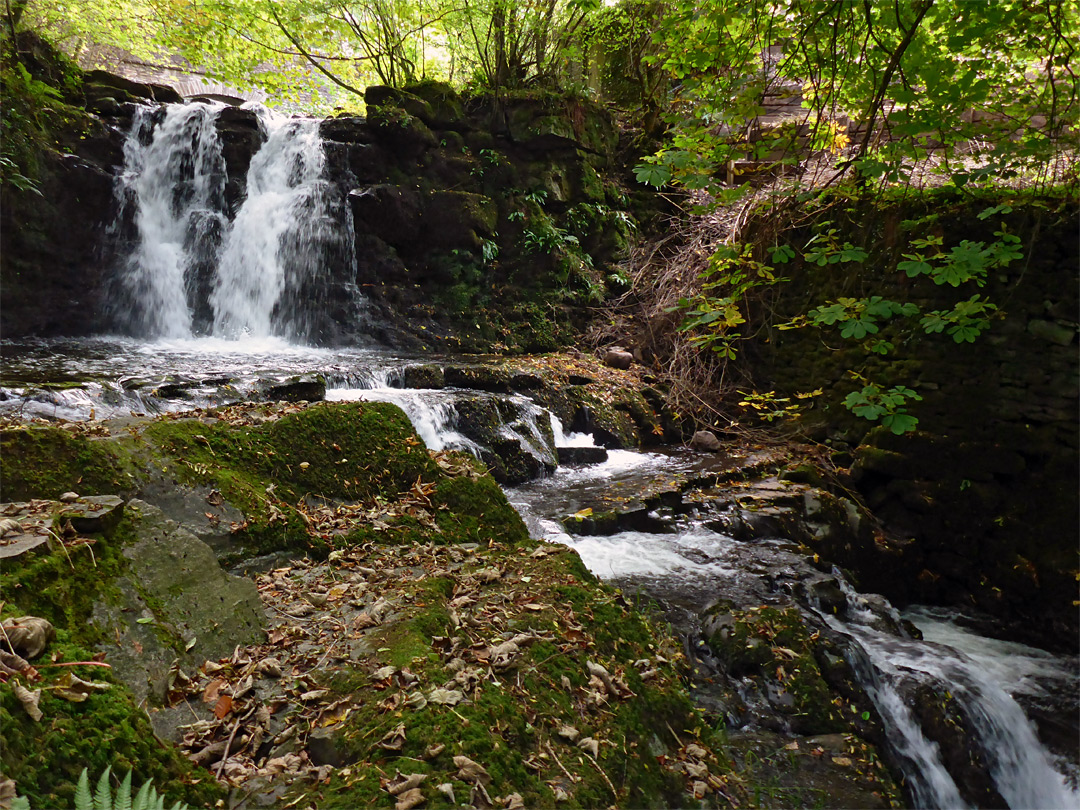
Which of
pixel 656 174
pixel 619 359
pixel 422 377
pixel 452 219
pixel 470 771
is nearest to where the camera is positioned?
pixel 470 771

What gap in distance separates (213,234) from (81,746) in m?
11.5

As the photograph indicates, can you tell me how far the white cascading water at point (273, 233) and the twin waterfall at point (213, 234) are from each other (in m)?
0.02

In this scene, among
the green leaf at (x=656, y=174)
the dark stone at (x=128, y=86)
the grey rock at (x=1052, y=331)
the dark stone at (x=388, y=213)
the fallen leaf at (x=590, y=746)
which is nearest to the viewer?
the fallen leaf at (x=590, y=746)

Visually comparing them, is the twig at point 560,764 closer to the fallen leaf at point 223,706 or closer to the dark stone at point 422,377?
the fallen leaf at point 223,706

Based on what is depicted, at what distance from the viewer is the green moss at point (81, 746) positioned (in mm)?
1271

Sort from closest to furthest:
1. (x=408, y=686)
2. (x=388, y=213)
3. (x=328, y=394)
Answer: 1. (x=408, y=686)
2. (x=328, y=394)
3. (x=388, y=213)

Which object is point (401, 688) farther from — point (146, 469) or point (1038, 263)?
point (1038, 263)

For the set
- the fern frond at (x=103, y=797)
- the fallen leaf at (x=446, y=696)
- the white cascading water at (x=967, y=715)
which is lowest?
the white cascading water at (x=967, y=715)

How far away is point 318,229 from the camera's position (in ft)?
37.8

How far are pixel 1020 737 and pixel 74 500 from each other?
6106mm

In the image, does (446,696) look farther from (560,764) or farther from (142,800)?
(142,800)

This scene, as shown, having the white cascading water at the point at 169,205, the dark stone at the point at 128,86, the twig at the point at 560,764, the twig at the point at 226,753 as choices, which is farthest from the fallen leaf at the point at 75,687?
the dark stone at the point at 128,86

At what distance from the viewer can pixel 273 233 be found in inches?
444

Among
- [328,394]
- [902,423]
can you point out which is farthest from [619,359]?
[902,423]
